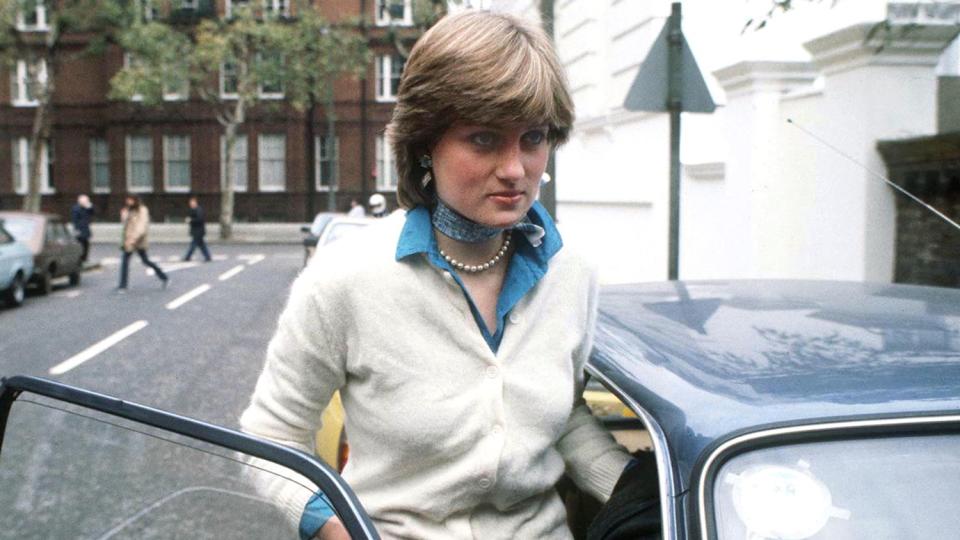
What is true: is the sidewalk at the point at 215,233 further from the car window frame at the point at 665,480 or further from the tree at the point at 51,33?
the car window frame at the point at 665,480

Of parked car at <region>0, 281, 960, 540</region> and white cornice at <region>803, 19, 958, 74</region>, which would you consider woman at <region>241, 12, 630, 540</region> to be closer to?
parked car at <region>0, 281, 960, 540</region>

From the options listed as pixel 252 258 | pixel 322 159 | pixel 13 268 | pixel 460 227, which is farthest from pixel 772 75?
pixel 322 159

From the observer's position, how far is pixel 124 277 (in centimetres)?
2053

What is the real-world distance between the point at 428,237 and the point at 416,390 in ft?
0.92

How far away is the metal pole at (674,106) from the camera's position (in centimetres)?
727

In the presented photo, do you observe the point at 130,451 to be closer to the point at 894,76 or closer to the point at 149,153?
the point at 894,76

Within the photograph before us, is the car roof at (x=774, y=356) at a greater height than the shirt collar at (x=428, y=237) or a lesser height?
lesser

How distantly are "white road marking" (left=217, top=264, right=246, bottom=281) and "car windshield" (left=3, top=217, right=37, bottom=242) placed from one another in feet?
15.2

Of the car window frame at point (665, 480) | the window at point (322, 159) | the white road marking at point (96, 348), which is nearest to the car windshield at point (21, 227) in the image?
the white road marking at point (96, 348)

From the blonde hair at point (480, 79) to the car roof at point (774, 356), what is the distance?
1.81 ft

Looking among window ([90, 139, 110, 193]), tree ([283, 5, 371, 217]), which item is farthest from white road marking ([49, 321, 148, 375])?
window ([90, 139, 110, 193])

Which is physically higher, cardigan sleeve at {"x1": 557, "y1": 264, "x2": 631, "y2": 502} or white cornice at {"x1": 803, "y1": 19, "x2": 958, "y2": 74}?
white cornice at {"x1": 803, "y1": 19, "x2": 958, "y2": 74}

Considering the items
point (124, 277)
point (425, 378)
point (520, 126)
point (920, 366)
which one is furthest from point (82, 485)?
point (124, 277)

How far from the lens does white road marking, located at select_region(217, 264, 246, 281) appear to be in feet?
79.7
